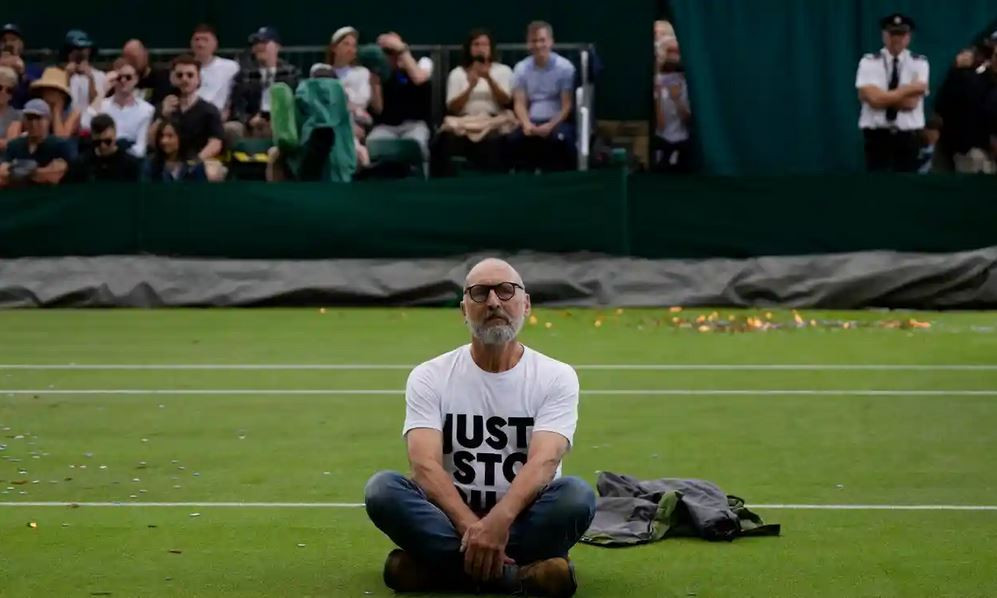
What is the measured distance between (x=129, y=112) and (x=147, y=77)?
3.42ft

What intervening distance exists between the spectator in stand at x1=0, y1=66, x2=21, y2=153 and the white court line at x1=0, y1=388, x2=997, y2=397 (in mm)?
8418

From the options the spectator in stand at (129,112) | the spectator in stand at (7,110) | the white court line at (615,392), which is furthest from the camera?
the spectator in stand at (7,110)

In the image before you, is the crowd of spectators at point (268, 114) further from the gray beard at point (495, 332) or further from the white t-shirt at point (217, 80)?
the gray beard at point (495, 332)

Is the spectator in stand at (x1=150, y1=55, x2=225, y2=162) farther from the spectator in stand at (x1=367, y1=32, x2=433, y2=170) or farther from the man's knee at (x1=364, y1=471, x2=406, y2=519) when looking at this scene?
the man's knee at (x1=364, y1=471, x2=406, y2=519)

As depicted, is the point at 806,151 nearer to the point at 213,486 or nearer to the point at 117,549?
the point at 213,486

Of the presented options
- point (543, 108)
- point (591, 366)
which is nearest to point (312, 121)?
point (543, 108)

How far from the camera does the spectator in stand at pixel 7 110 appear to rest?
20.6 meters

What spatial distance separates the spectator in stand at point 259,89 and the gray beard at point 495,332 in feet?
47.2

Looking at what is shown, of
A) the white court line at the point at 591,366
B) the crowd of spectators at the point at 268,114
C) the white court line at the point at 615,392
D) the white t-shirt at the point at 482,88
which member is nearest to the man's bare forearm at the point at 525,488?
the white court line at the point at 615,392

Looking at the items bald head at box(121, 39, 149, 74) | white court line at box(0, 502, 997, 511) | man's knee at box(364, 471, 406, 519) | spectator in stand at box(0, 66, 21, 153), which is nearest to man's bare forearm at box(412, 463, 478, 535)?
man's knee at box(364, 471, 406, 519)

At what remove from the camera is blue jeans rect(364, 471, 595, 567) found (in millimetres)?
6562

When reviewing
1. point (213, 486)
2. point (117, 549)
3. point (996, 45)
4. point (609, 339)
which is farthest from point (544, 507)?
point (996, 45)

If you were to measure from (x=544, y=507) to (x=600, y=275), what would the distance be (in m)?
11.9

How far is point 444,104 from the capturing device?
2131 centimetres
